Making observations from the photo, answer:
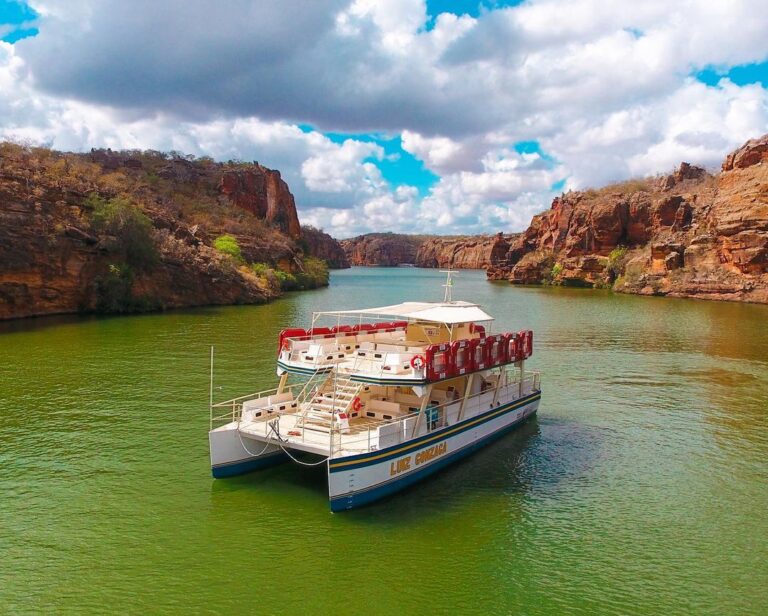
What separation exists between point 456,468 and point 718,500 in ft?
25.8

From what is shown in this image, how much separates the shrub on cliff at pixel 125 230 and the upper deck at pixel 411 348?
4630 centimetres

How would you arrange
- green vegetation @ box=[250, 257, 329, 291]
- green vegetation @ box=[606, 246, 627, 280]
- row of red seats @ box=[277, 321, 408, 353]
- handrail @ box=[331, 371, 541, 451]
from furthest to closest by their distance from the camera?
green vegetation @ box=[606, 246, 627, 280], green vegetation @ box=[250, 257, 329, 291], row of red seats @ box=[277, 321, 408, 353], handrail @ box=[331, 371, 541, 451]

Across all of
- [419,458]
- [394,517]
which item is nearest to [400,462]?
[419,458]

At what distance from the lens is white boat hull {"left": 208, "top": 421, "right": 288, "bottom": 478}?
17.4m

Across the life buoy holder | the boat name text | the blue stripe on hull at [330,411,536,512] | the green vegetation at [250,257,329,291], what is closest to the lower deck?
the boat name text

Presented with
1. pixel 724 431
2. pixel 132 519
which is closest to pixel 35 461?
pixel 132 519

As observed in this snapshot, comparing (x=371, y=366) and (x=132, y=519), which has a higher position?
(x=371, y=366)

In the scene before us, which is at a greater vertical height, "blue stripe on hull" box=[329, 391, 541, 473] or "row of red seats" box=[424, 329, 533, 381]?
"row of red seats" box=[424, 329, 533, 381]

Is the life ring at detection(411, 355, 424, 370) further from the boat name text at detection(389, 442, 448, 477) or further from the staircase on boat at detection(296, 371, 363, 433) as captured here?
the boat name text at detection(389, 442, 448, 477)

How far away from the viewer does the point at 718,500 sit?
1748cm

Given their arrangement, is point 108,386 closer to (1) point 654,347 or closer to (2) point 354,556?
(2) point 354,556

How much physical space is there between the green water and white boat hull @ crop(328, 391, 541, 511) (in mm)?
498

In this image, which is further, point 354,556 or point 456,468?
point 456,468

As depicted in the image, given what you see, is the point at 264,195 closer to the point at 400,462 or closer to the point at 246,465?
the point at 246,465
